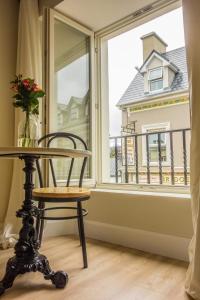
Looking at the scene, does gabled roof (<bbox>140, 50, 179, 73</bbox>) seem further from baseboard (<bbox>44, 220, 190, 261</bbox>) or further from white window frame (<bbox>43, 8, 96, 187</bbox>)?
baseboard (<bbox>44, 220, 190, 261</bbox>)

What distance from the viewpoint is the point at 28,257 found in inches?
52.6

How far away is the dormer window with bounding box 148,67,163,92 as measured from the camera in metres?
4.69

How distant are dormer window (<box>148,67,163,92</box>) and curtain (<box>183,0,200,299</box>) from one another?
3.38 m

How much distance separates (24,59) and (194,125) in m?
1.68

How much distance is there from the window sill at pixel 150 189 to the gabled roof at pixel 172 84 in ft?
8.38

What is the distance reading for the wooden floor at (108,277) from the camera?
121 centimetres

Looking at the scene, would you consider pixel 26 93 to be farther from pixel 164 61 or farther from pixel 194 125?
pixel 164 61

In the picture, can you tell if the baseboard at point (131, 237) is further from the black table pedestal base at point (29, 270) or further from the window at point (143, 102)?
the black table pedestal base at point (29, 270)

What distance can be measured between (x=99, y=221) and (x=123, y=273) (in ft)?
2.46

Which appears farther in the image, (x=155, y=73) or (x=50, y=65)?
(x=155, y=73)

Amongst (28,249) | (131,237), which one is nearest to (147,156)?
(131,237)

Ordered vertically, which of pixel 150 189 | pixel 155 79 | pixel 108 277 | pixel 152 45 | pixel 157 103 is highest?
pixel 152 45

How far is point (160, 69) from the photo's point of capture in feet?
15.1

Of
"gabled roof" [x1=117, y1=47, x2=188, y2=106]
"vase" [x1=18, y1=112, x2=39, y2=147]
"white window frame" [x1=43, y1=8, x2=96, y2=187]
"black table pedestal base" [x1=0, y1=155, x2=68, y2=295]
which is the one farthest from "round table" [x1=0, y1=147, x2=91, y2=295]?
"gabled roof" [x1=117, y1=47, x2=188, y2=106]
